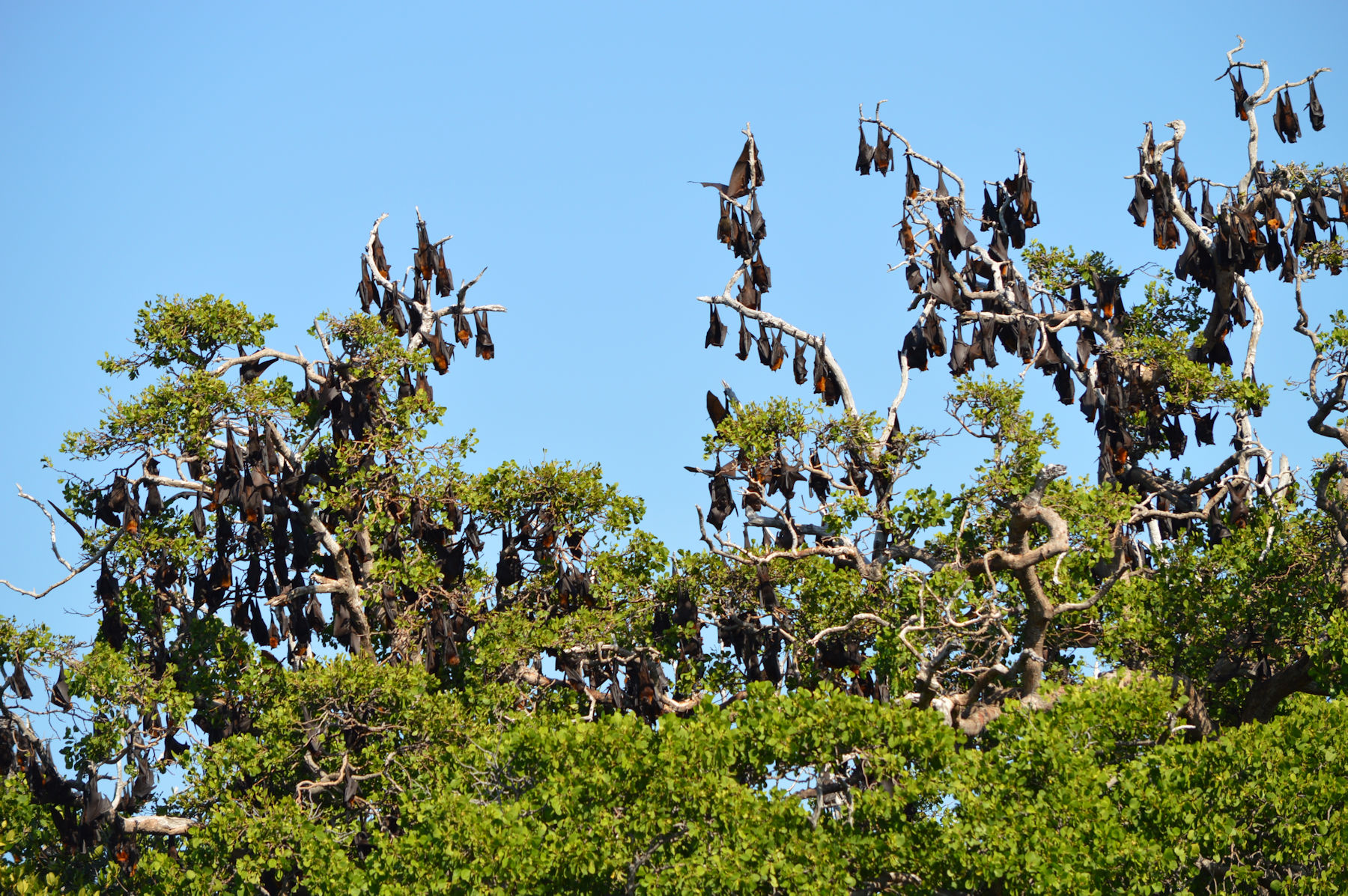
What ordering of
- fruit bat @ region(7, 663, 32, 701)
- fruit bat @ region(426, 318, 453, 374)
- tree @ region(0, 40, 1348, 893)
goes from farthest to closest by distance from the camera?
fruit bat @ region(426, 318, 453, 374) → fruit bat @ region(7, 663, 32, 701) → tree @ region(0, 40, 1348, 893)

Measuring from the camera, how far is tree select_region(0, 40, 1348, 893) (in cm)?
1248

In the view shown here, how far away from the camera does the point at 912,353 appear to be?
73.5ft

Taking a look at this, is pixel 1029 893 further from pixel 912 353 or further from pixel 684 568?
pixel 912 353

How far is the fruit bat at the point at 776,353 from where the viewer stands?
21891mm

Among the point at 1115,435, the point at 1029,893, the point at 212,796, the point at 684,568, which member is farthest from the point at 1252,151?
the point at 212,796

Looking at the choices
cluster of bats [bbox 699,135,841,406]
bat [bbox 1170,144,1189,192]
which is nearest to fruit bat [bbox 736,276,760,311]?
cluster of bats [bbox 699,135,841,406]

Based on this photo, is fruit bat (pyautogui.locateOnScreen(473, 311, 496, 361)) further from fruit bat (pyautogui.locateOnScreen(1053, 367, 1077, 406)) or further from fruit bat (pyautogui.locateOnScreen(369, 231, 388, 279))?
fruit bat (pyautogui.locateOnScreen(1053, 367, 1077, 406))

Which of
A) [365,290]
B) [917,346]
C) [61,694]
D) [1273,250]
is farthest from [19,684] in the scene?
[1273,250]

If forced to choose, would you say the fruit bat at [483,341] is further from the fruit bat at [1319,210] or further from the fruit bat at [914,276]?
the fruit bat at [1319,210]

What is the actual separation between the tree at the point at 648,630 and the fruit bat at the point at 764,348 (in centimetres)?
8

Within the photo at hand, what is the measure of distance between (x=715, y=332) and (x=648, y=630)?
5.79 meters

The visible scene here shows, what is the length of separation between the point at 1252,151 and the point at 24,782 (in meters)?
19.4

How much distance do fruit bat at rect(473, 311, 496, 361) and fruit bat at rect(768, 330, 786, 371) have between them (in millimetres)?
4342

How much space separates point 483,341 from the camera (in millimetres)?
23078
